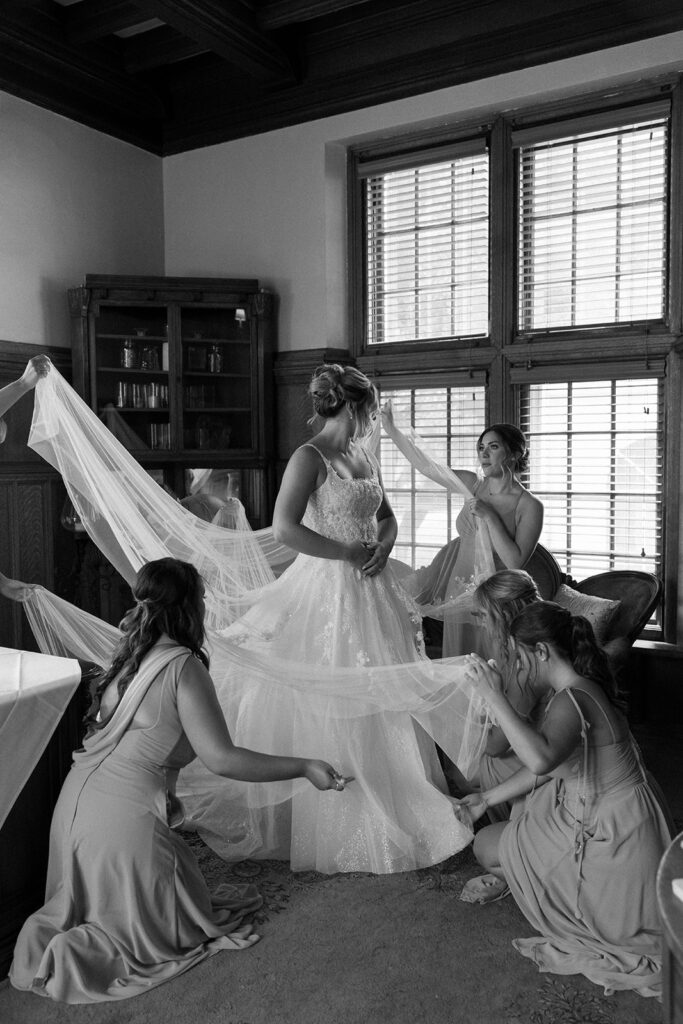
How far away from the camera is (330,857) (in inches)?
117

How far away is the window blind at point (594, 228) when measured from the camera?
4582 millimetres

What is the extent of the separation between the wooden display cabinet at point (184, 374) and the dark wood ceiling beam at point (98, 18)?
1269mm

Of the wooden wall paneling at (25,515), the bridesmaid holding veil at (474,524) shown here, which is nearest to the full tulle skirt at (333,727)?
the bridesmaid holding veil at (474,524)

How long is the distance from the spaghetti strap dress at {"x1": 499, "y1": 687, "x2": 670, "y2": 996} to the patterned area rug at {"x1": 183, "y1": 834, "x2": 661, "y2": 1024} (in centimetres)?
6

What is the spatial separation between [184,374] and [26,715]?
3301 mm

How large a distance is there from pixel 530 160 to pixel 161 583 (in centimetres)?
358

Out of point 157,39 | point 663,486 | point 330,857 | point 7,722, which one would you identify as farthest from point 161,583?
point 157,39

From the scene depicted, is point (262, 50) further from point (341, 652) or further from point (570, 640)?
point (570, 640)

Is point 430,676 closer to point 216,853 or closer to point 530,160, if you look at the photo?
point 216,853

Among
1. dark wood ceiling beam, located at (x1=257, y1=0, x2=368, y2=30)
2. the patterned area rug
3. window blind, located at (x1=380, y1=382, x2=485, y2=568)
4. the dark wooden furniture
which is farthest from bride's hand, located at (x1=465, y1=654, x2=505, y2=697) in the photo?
dark wood ceiling beam, located at (x1=257, y1=0, x2=368, y2=30)

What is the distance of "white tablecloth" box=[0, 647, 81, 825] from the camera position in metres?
2.32

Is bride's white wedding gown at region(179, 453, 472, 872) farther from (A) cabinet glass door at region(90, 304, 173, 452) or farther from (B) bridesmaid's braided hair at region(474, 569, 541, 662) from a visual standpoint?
(A) cabinet glass door at region(90, 304, 173, 452)

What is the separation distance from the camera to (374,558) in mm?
3287

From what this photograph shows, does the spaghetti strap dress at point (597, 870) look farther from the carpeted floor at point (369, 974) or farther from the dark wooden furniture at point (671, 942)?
the dark wooden furniture at point (671, 942)
